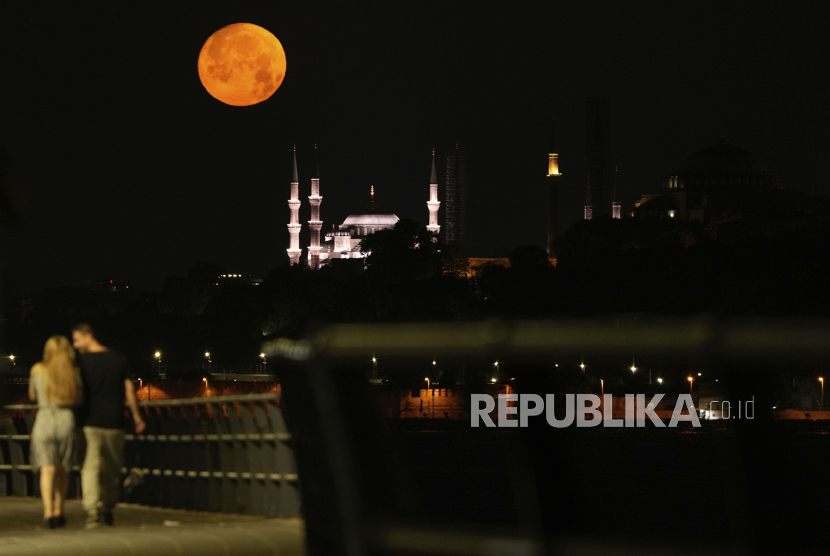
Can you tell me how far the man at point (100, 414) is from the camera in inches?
391

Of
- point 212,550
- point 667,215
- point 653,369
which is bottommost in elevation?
point 212,550

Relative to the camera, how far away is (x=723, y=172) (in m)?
189

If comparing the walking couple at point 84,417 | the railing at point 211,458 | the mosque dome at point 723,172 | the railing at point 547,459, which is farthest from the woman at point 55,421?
the mosque dome at point 723,172

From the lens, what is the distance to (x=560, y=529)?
7.78 feet

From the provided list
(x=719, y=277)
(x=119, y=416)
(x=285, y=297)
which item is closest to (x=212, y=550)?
(x=119, y=416)

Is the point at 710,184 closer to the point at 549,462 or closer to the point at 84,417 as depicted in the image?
the point at 84,417

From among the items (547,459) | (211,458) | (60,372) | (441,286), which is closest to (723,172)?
(441,286)

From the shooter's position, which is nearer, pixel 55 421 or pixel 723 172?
pixel 55 421

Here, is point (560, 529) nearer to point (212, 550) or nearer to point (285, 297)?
point (212, 550)

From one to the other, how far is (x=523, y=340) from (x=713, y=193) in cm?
18584

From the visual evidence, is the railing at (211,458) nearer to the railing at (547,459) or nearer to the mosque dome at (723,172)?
the railing at (547,459)

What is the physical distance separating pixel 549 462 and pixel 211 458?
9.37 metres

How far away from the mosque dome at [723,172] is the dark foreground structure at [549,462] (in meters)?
188

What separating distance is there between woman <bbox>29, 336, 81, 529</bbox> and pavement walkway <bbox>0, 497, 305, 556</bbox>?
0.27 m
